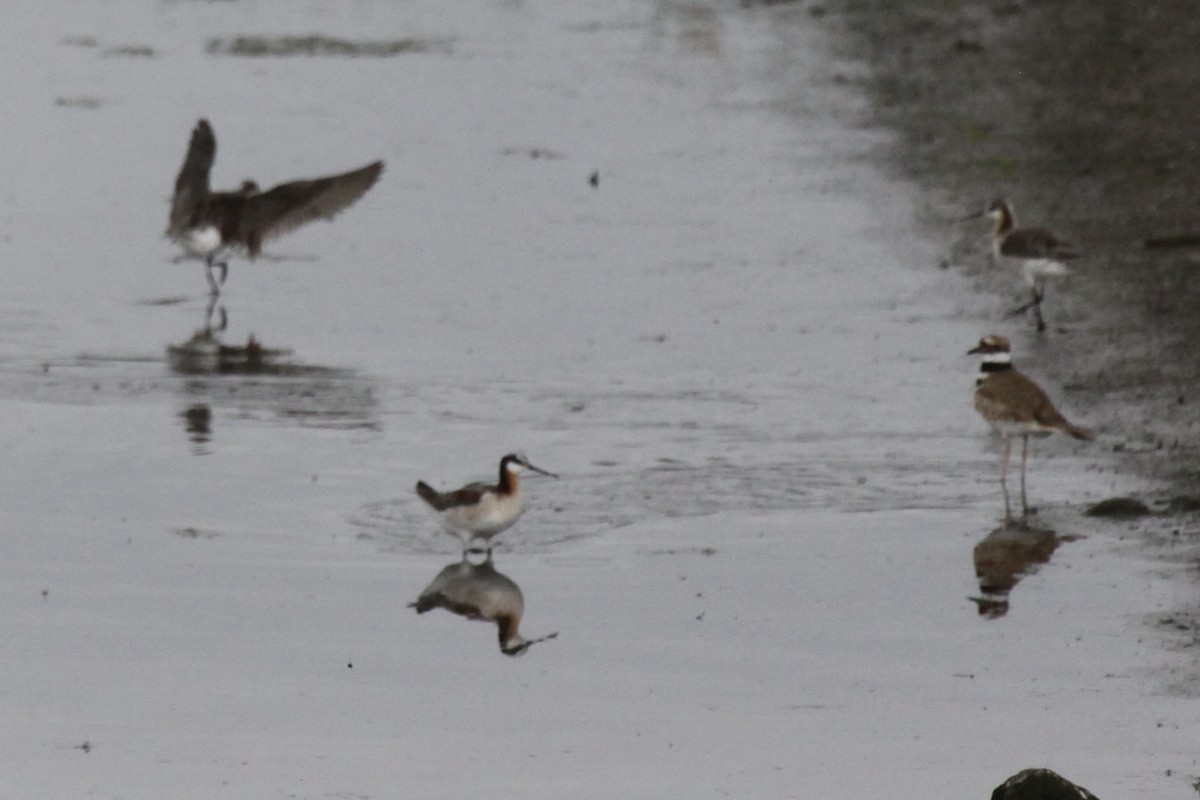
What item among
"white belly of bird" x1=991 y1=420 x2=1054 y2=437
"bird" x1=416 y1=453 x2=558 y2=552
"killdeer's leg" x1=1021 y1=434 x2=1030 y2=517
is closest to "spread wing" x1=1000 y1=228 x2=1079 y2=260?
"killdeer's leg" x1=1021 y1=434 x2=1030 y2=517

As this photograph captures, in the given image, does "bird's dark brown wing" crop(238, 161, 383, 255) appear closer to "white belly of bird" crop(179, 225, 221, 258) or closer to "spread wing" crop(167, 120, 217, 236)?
"white belly of bird" crop(179, 225, 221, 258)

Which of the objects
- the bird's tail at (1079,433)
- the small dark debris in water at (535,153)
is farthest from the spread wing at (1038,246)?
the small dark debris in water at (535,153)

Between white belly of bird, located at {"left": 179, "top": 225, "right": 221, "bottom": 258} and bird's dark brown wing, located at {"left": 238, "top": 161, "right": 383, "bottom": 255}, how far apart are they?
0.67ft

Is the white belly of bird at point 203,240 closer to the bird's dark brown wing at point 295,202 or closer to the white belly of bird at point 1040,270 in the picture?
the bird's dark brown wing at point 295,202

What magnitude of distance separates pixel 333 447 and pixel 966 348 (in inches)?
194

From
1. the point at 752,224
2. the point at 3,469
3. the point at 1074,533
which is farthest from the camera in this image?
the point at 752,224

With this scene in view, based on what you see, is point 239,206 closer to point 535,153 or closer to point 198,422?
point 198,422

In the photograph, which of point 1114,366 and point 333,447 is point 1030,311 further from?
point 333,447

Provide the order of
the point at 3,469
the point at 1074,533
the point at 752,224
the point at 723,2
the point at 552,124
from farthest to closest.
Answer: the point at 723,2
the point at 552,124
the point at 752,224
the point at 3,469
the point at 1074,533

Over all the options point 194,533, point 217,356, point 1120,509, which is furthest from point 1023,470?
point 217,356

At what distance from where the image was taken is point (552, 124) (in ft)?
100

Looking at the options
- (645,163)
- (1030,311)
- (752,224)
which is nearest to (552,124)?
(645,163)

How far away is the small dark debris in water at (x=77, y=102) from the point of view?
32594 mm

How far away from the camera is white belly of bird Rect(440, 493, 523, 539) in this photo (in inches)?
473
